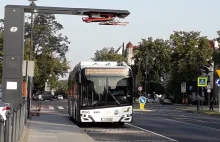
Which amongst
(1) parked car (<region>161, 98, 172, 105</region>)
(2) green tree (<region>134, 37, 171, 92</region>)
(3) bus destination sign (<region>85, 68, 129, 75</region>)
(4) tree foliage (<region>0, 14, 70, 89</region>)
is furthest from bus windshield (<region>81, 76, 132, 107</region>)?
(2) green tree (<region>134, 37, 171, 92</region>)

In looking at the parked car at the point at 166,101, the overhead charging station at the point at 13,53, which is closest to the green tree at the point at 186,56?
the parked car at the point at 166,101

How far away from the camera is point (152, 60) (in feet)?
358

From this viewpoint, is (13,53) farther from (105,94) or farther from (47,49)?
(47,49)

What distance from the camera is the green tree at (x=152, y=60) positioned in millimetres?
108438

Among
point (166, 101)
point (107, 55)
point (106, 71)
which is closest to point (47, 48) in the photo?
point (166, 101)

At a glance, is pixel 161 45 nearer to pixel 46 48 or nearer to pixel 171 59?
pixel 171 59

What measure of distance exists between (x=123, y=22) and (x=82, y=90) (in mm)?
4966

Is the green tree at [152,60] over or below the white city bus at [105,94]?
over

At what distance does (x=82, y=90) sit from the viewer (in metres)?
22.5

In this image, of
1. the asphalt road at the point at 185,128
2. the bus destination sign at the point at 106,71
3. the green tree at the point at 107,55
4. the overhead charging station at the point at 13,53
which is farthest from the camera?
the green tree at the point at 107,55

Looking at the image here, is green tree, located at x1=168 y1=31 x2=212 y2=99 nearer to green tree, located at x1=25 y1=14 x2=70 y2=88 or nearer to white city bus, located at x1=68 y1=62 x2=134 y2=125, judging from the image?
green tree, located at x1=25 y1=14 x2=70 y2=88

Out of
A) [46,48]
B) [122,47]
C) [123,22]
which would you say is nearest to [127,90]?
[123,22]

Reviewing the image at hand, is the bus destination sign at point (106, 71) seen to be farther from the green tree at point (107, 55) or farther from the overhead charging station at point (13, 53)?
the green tree at point (107, 55)

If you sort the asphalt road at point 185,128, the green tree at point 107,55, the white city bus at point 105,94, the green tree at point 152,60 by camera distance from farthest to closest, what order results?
the green tree at point 107,55 < the green tree at point 152,60 < the white city bus at point 105,94 < the asphalt road at point 185,128
